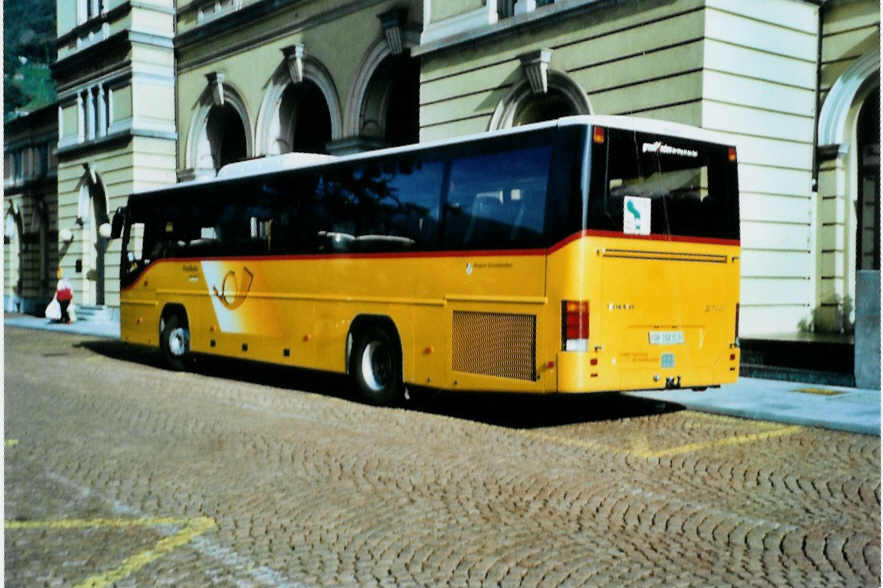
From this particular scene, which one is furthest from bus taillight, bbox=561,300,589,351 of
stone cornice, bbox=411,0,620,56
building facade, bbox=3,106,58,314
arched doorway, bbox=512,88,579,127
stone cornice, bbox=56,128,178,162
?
building facade, bbox=3,106,58,314

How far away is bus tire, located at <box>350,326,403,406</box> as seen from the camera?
1170 centimetres

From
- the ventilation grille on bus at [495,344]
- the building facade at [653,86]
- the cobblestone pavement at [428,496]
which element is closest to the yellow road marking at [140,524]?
the cobblestone pavement at [428,496]

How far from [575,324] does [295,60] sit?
16.8m

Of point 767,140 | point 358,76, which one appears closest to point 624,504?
point 767,140

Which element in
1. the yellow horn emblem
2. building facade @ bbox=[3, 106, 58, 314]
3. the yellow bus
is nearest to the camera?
the yellow bus

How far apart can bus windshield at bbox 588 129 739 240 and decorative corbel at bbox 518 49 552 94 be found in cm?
709

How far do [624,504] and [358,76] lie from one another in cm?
1710

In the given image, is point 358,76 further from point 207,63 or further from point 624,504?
point 624,504

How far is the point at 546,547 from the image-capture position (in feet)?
18.1

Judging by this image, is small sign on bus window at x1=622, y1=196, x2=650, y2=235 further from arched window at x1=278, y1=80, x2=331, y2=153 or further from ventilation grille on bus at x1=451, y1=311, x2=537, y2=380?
arched window at x1=278, y1=80, x2=331, y2=153

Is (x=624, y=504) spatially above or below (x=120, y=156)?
below

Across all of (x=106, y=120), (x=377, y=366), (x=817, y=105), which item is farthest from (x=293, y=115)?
(x=377, y=366)

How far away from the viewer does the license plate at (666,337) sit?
1001cm

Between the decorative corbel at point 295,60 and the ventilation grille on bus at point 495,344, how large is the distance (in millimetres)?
15229
